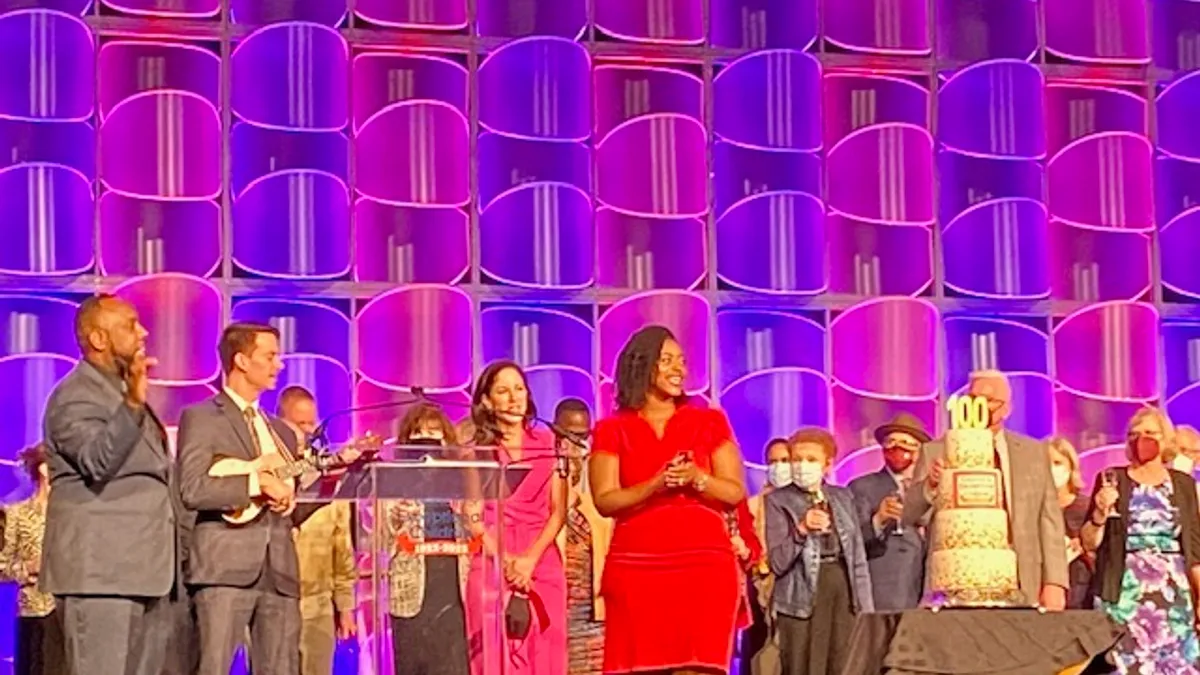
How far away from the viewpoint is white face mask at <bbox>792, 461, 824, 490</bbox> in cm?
872

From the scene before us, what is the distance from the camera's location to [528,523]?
6.79 metres

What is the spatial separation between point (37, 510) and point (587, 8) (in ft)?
11.5

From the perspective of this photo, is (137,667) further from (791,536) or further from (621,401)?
(791,536)

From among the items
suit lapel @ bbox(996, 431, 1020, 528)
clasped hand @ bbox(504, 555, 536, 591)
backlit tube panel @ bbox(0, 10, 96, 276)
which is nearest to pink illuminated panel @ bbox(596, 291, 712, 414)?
backlit tube panel @ bbox(0, 10, 96, 276)

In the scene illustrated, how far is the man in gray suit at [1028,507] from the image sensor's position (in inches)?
275

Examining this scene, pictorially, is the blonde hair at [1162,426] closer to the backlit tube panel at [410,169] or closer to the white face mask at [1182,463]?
the white face mask at [1182,463]

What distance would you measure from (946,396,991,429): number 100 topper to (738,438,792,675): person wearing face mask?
2807 millimetres

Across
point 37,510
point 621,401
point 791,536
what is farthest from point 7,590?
point 621,401

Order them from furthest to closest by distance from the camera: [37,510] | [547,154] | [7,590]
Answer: [547,154] < [7,590] < [37,510]

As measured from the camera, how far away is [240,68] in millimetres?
9617

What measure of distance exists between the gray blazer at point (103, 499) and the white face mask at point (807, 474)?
3.41 metres

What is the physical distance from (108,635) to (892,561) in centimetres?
381

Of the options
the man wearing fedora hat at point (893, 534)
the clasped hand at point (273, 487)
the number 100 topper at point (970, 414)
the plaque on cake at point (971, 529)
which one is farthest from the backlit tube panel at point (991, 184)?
the clasped hand at point (273, 487)

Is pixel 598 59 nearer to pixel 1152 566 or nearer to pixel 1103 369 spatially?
pixel 1103 369
